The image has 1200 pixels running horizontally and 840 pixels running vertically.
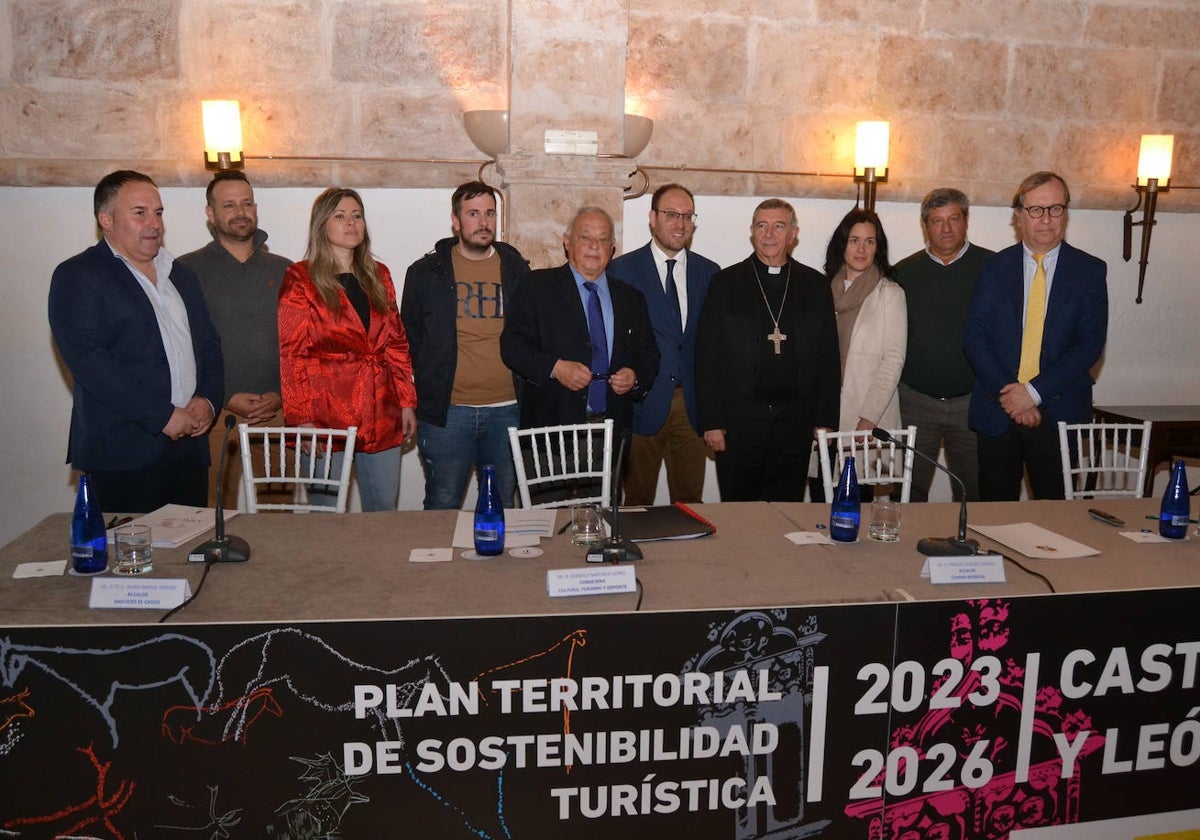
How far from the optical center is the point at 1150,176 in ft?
16.2

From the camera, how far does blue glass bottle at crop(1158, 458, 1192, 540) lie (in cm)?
254

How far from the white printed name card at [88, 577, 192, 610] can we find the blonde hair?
5.33ft

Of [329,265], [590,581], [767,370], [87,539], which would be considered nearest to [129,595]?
[87,539]

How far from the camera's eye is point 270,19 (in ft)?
14.6

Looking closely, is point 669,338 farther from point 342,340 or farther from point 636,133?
point 342,340

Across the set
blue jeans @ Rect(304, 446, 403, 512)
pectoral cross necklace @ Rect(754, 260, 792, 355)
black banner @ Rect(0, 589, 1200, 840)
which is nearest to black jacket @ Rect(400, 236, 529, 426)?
blue jeans @ Rect(304, 446, 403, 512)

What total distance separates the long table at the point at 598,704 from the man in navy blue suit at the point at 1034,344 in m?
1.47

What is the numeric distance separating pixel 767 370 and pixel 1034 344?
3.40 feet

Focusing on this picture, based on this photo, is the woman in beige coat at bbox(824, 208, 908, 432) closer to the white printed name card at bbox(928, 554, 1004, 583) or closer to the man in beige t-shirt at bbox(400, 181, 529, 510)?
the man in beige t-shirt at bbox(400, 181, 529, 510)

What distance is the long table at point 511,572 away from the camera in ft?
6.54

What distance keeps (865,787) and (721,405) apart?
1.94 meters

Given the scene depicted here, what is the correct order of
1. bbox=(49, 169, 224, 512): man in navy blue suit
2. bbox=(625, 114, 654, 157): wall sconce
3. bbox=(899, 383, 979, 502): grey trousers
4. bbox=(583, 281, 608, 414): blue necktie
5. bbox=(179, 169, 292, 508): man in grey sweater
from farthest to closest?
1. bbox=(625, 114, 654, 157): wall sconce
2. bbox=(899, 383, 979, 502): grey trousers
3. bbox=(179, 169, 292, 508): man in grey sweater
4. bbox=(583, 281, 608, 414): blue necktie
5. bbox=(49, 169, 224, 512): man in navy blue suit

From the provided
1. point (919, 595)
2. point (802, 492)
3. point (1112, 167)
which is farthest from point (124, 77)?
point (1112, 167)

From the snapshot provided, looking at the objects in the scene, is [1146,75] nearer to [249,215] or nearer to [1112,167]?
[1112,167]
